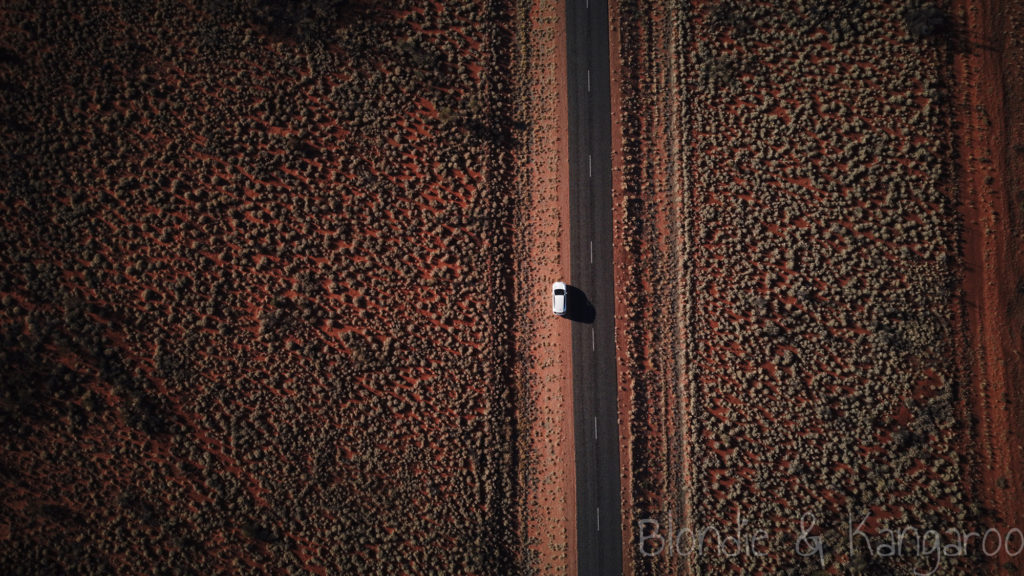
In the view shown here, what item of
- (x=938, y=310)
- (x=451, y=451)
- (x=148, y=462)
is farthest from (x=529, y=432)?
(x=938, y=310)

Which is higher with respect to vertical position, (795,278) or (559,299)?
(795,278)

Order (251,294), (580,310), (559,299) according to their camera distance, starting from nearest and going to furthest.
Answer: (559,299) < (251,294) < (580,310)

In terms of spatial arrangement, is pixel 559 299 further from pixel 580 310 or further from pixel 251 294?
pixel 251 294

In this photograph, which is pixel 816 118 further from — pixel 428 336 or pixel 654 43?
pixel 428 336

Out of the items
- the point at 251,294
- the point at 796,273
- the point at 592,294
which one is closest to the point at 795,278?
the point at 796,273

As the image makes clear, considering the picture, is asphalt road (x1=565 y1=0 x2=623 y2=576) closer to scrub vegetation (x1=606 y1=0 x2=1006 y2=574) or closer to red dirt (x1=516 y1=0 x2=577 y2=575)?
red dirt (x1=516 y1=0 x2=577 y2=575)

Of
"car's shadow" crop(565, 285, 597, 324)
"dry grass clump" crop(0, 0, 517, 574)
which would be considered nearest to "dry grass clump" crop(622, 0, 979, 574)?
"car's shadow" crop(565, 285, 597, 324)

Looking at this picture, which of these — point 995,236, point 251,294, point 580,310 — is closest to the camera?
point 251,294
